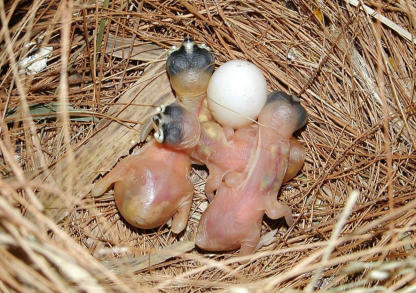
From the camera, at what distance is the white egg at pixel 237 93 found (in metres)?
1.88

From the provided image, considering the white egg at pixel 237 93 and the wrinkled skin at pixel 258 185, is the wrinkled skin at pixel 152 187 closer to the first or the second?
the wrinkled skin at pixel 258 185

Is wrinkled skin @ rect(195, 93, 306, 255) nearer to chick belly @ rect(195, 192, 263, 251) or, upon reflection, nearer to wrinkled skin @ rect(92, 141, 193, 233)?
chick belly @ rect(195, 192, 263, 251)

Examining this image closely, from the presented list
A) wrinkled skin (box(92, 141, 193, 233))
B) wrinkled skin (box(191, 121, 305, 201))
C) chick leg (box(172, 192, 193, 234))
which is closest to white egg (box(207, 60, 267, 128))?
wrinkled skin (box(191, 121, 305, 201))

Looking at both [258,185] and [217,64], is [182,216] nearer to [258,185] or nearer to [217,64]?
[258,185]

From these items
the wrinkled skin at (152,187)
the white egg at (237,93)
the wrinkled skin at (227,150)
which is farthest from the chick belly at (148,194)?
the white egg at (237,93)

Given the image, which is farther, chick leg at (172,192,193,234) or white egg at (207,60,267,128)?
chick leg at (172,192,193,234)

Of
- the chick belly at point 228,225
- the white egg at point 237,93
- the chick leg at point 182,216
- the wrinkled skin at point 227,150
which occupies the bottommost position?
the chick leg at point 182,216

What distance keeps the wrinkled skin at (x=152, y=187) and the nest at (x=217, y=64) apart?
0.13 metres

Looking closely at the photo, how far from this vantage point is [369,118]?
7.03 feet

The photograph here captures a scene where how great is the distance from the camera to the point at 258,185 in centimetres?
193

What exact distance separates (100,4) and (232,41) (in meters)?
0.56

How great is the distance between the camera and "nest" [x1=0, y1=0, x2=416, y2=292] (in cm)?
204

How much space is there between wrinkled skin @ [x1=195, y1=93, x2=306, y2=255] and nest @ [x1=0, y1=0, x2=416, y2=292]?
16cm

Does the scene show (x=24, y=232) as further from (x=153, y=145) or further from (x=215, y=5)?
(x=215, y=5)
